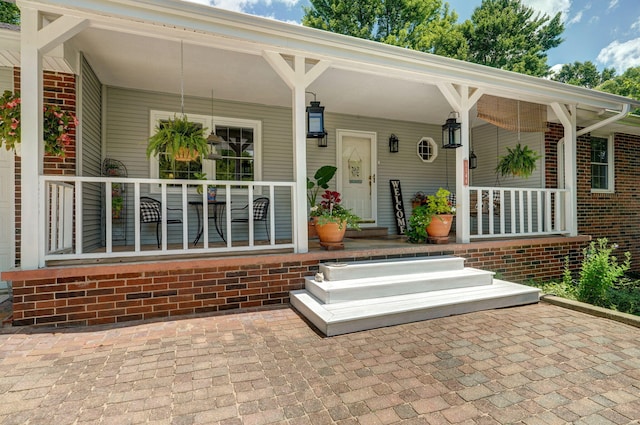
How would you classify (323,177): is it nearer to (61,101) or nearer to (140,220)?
(140,220)

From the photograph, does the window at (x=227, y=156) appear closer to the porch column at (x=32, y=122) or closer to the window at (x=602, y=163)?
the porch column at (x=32, y=122)

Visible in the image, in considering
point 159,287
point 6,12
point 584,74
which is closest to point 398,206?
point 159,287

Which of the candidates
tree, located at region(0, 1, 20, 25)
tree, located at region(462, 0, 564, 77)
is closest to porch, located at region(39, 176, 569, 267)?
tree, located at region(0, 1, 20, 25)

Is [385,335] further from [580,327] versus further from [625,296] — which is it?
[625,296]

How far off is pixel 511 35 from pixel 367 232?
15464mm

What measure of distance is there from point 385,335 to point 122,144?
470 centimetres

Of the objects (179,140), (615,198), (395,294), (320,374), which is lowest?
(320,374)

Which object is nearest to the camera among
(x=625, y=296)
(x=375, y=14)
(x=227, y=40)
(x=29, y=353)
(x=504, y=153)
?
(x=29, y=353)

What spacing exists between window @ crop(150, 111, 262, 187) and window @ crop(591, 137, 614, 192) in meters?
6.72

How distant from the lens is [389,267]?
151 inches

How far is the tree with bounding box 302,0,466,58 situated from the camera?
15.1 metres

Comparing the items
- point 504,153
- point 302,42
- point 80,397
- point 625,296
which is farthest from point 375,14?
point 80,397

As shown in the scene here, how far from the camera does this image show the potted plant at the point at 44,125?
2965 mm

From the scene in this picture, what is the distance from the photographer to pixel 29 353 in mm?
2461
